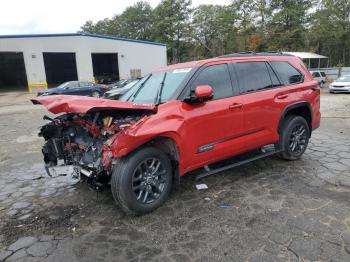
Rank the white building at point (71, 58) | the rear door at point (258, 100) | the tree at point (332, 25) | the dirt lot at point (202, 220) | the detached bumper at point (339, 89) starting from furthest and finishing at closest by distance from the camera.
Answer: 1. the tree at point (332, 25)
2. the white building at point (71, 58)
3. the detached bumper at point (339, 89)
4. the rear door at point (258, 100)
5. the dirt lot at point (202, 220)

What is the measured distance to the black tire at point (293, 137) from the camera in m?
5.41

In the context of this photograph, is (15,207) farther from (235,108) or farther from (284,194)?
(284,194)

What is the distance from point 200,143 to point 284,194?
1371 millimetres

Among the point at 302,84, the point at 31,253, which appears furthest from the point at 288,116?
the point at 31,253

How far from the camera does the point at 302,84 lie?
18.4ft

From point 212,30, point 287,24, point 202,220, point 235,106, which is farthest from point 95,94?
point 212,30

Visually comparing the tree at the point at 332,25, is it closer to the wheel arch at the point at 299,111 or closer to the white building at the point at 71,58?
the white building at the point at 71,58

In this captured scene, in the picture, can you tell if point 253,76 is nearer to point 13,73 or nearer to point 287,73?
point 287,73

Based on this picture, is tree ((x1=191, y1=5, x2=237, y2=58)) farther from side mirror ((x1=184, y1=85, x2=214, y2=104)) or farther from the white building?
side mirror ((x1=184, y1=85, x2=214, y2=104))

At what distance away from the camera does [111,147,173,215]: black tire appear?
142 inches

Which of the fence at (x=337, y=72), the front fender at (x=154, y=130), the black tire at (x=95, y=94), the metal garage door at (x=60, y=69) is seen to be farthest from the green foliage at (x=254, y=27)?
the front fender at (x=154, y=130)

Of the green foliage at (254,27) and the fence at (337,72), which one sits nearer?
the fence at (337,72)

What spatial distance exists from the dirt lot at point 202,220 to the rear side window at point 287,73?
4.84 ft

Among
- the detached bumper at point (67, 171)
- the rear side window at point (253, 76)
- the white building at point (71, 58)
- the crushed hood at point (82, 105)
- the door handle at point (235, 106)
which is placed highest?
the white building at point (71, 58)
